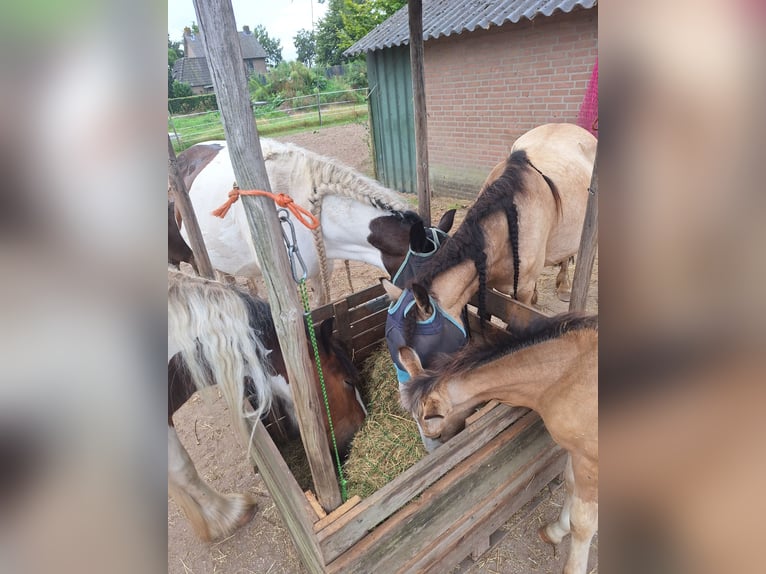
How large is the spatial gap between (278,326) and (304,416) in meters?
0.37

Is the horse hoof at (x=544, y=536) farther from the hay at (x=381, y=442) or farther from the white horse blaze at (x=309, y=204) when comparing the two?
the white horse blaze at (x=309, y=204)

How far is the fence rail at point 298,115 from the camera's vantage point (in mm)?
14703

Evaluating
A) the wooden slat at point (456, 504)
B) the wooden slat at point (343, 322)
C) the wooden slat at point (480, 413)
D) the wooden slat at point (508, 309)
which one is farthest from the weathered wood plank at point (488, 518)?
the wooden slat at point (343, 322)

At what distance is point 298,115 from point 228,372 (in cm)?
1657

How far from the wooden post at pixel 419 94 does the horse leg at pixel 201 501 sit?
2.16 meters

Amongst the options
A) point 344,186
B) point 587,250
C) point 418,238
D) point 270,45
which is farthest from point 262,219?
point 270,45

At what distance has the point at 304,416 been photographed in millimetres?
1489

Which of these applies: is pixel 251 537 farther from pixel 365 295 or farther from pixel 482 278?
pixel 482 278

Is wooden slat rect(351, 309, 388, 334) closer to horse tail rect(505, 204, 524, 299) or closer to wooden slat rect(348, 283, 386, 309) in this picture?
wooden slat rect(348, 283, 386, 309)

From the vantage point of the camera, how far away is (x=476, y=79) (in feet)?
21.5

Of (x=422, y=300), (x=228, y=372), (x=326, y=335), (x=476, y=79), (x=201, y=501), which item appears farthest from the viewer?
(x=476, y=79)

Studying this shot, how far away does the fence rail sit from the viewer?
14703 mm
